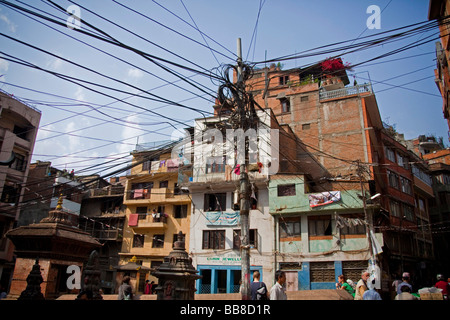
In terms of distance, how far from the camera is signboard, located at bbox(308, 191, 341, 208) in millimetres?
25203

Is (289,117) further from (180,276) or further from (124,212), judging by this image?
(180,276)

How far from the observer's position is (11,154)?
93.2 feet

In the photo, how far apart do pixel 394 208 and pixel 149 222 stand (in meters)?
25.1

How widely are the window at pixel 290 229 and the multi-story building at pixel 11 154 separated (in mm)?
23821

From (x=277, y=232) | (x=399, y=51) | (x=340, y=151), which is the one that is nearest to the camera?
(x=399, y=51)

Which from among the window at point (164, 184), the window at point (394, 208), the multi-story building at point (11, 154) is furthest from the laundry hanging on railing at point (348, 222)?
the multi-story building at point (11, 154)

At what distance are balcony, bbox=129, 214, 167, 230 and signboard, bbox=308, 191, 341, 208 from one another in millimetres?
15924

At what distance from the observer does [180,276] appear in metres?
9.62

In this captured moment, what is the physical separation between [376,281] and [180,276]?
15368mm

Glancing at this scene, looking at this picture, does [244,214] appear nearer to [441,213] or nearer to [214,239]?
[214,239]

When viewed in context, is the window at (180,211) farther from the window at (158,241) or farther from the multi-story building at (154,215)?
the window at (158,241)

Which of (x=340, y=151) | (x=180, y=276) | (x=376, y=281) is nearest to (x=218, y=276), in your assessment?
(x=376, y=281)

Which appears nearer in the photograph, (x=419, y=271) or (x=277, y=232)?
(x=277, y=232)
